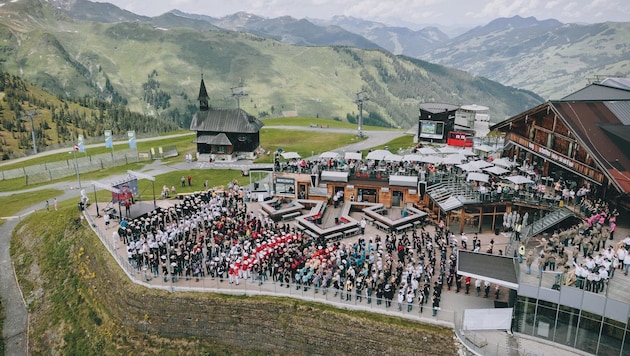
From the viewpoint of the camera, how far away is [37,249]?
4822cm

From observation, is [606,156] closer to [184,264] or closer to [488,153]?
[488,153]

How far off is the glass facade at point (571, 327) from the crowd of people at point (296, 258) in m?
3.40

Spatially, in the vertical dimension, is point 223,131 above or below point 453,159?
above

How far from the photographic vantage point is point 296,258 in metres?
34.2

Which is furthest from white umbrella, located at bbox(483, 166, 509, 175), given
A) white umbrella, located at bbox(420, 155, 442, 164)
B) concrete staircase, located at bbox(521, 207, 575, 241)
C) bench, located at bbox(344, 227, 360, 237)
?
bench, located at bbox(344, 227, 360, 237)

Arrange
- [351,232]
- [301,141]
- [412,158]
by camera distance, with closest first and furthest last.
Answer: [351,232] → [412,158] → [301,141]

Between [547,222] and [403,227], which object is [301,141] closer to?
[403,227]

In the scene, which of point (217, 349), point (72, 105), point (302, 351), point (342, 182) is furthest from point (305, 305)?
point (72, 105)

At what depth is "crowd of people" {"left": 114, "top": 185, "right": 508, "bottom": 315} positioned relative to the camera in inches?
1220

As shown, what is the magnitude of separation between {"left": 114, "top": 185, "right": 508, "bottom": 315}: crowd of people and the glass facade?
3.40 metres

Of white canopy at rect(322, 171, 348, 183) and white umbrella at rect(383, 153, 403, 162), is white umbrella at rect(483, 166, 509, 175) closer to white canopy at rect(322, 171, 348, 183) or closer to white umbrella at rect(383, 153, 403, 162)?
white umbrella at rect(383, 153, 403, 162)

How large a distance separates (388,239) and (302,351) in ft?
43.3

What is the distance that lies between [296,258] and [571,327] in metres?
18.8

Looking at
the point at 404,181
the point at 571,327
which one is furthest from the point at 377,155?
the point at 571,327
